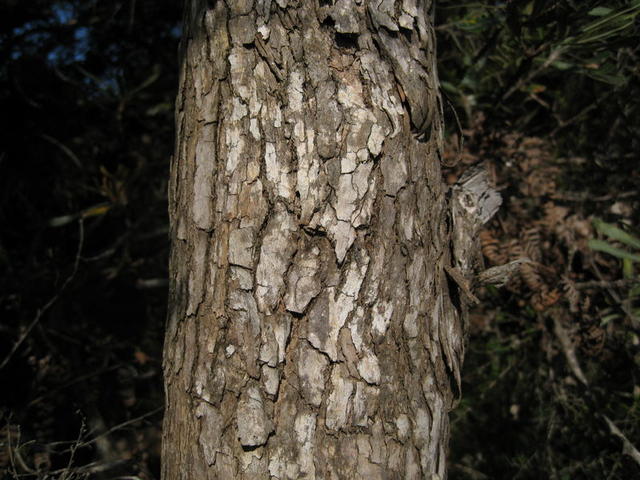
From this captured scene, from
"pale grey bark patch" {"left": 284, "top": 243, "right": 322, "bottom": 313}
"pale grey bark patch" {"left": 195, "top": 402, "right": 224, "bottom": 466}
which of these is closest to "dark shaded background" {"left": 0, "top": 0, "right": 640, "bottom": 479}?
"pale grey bark patch" {"left": 195, "top": 402, "right": 224, "bottom": 466}

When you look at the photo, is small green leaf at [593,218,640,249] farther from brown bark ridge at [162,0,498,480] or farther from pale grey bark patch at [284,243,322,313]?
pale grey bark patch at [284,243,322,313]

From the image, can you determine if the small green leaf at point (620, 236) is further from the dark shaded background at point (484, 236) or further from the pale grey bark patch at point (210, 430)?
the pale grey bark patch at point (210, 430)

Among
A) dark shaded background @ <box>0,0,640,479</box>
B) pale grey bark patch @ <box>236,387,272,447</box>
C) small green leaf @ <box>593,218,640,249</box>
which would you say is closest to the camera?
pale grey bark patch @ <box>236,387,272,447</box>

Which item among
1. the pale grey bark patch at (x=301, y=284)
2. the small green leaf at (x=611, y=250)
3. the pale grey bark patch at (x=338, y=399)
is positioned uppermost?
the small green leaf at (x=611, y=250)

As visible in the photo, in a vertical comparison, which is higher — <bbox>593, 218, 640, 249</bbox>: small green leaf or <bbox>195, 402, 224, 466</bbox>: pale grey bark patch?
<bbox>593, 218, 640, 249</bbox>: small green leaf

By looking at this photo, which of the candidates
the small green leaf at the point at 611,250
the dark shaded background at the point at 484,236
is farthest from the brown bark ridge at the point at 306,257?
A: the small green leaf at the point at 611,250

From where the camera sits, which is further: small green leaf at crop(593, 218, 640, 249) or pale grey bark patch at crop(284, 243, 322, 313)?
small green leaf at crop(593, 218, 640, 249)
